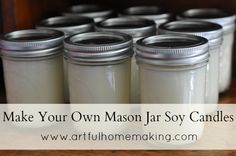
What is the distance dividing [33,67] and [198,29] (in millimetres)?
237

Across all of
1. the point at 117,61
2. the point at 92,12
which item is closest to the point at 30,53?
the point at 117,61

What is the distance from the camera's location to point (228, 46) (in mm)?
706

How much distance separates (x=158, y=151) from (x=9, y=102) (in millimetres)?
216

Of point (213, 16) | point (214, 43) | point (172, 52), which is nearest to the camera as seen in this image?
point (172, 52)

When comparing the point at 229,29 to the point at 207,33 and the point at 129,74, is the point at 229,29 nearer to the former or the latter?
the point at 207,33

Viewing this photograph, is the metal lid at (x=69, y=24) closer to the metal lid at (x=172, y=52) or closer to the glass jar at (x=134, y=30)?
the glass jar at (x=134, y=30)

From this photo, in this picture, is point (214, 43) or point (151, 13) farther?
point (151, 13)

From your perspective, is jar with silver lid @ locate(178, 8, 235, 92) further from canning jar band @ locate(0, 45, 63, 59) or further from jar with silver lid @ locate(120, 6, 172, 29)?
canning jar band @ locate(0, 45, 63, 59)

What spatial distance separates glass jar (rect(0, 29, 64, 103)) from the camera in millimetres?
570

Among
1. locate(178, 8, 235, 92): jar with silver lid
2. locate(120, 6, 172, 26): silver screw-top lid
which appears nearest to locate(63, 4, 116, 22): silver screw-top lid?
locate(120, 6, 172, 26): silver screw-top lid

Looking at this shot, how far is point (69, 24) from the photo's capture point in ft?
2.28

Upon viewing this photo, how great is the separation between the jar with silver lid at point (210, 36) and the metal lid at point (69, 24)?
113 mm

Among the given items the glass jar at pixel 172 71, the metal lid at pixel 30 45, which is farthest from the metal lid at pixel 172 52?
the metal lid at pixel 30 45

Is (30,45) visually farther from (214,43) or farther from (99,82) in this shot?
(214,43)
